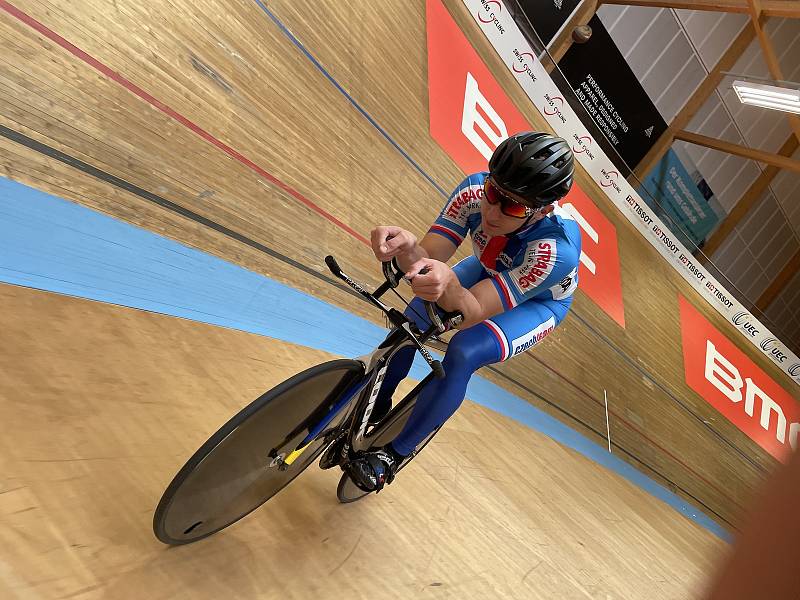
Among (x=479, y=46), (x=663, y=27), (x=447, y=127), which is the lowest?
(x=447, y=127)

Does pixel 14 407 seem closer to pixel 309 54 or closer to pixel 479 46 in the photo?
pixel 309 54

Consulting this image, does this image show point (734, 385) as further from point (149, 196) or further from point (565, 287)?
point (149, 196)

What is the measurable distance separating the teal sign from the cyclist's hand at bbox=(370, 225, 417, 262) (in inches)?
351

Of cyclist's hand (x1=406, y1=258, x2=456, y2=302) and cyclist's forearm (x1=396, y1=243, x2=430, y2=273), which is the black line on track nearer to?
cyclist's forearm (x1=396, y1=243, x2=430, y2=273)

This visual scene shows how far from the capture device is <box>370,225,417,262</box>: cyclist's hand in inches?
63.4

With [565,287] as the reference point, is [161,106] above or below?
below

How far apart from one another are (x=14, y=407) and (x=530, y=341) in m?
1.45

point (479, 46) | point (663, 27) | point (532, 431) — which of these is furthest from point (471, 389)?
point (663, 27)

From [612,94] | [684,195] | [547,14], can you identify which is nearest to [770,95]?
[612,94]

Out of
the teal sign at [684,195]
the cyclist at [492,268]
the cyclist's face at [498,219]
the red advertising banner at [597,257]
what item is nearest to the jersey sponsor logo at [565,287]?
the cyclist at [492,268]

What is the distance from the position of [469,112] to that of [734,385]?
5.17 metres

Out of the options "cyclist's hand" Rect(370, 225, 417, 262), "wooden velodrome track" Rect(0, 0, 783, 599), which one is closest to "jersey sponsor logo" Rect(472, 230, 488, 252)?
"cyclist's hand" Rect(370, 225, 417, 262)

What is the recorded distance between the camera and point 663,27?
31.3ft

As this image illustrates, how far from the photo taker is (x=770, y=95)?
22.9ft
